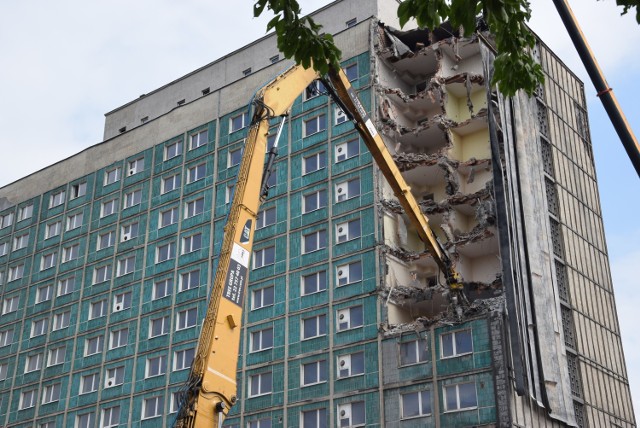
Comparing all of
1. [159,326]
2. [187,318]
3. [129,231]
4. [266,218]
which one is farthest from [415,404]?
[129,231]

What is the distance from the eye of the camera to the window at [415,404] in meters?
50.5

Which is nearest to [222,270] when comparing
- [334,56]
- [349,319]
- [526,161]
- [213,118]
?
[334,56]

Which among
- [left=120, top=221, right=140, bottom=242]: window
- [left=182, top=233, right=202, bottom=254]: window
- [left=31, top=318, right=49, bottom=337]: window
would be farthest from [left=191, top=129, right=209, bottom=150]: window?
[left=31, top=318, right=49, bottom=337]: window

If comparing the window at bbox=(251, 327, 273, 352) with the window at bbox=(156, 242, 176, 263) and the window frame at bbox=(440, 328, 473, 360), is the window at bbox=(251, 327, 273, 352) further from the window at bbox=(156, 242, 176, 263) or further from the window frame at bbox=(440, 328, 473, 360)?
the window frame at bbox=(440, 328, 473, 360)

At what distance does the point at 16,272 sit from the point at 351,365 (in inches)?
1510

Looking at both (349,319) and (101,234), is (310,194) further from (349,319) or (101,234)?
(101,234)

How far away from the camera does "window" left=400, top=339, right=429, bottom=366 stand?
51.9 metres

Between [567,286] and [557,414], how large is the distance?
394 inches

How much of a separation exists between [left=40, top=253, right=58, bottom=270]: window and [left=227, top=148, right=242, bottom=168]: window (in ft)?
62.2

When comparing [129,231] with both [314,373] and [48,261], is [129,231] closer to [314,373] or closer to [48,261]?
[48,261]

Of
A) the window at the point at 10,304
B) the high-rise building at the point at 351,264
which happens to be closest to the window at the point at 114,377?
the high-rise building at the point at 351,264

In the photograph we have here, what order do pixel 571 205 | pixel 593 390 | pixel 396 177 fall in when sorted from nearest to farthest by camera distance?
pixel 396 177 → pixel 593 390 → pixel 571 205

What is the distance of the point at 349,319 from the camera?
184 feet

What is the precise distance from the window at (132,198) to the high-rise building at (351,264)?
16 centimetres
